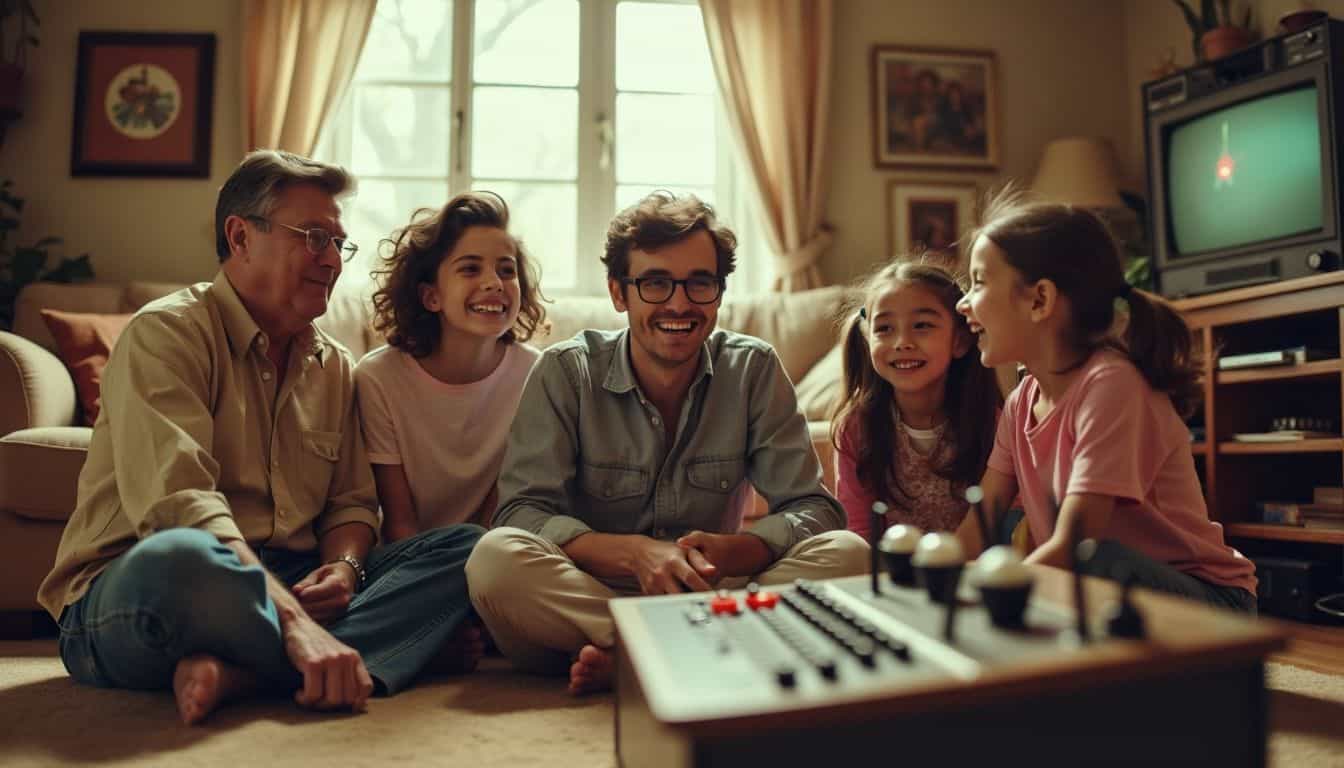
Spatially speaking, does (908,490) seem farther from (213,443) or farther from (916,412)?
(213,443)

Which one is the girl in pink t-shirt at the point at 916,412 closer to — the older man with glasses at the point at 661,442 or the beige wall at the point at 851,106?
the older man with glasses at the point at 661,442

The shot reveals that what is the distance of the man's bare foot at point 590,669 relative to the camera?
142cm

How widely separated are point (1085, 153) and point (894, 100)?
0.77 meters

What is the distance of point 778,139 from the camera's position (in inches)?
150

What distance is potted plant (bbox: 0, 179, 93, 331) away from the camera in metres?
3.29

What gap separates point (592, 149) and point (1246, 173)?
2.28 metres

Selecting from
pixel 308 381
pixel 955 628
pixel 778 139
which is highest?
pixel 778 139

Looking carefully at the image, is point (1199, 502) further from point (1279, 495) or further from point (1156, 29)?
point (1156, 29)

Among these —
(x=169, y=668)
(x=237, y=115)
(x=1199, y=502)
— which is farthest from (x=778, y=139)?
(x=169, y=668)

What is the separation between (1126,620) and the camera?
0.71 metres

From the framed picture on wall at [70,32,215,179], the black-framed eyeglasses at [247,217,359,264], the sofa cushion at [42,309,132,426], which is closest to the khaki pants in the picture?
the black-framed eyeglasses at [247,217,359,264]

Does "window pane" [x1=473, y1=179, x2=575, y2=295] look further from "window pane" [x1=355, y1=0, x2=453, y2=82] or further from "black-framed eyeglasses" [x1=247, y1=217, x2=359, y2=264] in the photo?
"black-framed eyeglasses" [x1=247, y1=217, x2=359, y2=264]

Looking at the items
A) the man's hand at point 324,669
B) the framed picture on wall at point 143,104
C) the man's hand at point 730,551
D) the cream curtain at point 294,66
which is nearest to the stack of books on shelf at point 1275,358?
the man's hand at point 730,551

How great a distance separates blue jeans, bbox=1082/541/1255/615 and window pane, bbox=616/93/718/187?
2.85m
